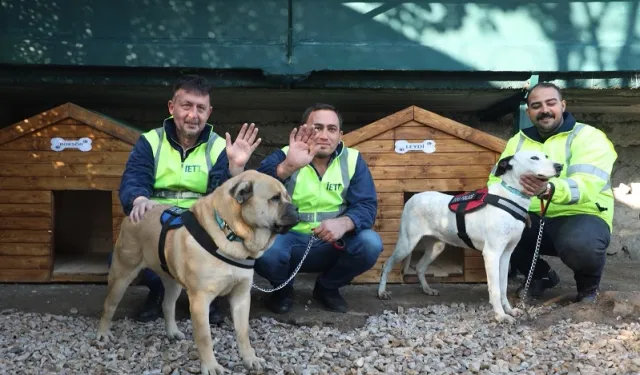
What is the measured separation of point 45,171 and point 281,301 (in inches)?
98.2

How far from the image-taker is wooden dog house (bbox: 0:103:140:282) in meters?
5.21

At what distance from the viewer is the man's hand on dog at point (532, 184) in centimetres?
399

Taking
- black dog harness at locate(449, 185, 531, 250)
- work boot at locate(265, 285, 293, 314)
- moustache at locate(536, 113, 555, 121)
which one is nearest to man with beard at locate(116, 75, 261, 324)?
work boot at locate(265, 285, 293, 314)

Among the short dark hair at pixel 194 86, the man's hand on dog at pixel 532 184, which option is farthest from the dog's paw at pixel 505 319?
the short dark hair at pixel 194 86

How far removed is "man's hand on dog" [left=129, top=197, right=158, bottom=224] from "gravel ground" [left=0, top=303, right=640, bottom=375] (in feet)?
2.54

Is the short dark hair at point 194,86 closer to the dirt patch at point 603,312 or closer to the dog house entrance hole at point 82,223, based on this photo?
the dirt patch at point 603,312

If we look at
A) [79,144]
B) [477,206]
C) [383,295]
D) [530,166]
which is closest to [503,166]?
[530,166]

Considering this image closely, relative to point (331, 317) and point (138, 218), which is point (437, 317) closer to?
point (331, 317)

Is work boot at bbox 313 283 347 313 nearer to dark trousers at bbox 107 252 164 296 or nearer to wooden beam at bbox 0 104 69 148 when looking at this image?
dark trousers at bbox 107 252 164 296

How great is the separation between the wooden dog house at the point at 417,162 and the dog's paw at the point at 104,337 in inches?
90.5

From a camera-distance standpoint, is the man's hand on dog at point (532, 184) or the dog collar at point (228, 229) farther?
the man's hand on dog at point (532, 184)

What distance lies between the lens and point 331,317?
4.23 m

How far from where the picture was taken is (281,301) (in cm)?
433

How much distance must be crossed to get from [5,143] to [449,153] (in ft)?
12.8
